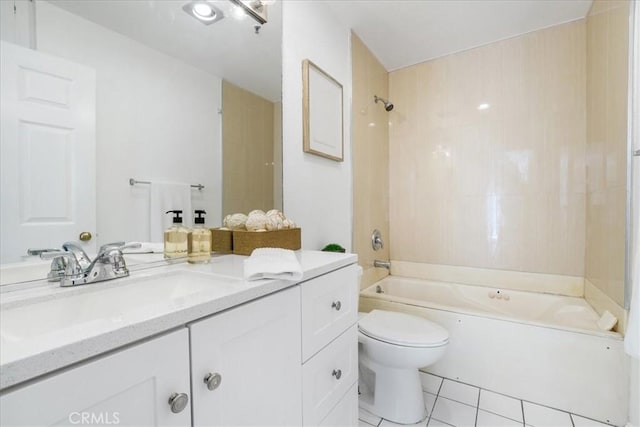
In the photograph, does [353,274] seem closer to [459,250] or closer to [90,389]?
[90,389]

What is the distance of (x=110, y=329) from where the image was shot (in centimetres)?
46

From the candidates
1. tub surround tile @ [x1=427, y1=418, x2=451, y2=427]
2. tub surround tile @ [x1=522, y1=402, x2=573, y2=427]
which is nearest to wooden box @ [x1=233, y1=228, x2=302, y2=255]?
tub surround tile @ [x1=427, y1=418, x2=451, y2=427]

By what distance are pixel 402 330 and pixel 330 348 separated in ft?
2.09

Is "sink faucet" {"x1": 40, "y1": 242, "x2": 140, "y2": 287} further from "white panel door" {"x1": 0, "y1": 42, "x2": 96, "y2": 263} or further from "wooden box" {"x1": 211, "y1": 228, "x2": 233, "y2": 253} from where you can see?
"wooden box" {"x1": 211, "y1": 228, "x2": 233, "y2": 253}

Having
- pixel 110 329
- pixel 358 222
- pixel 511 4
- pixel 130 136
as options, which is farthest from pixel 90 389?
pixel 511 4

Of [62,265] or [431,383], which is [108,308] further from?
[431,383]

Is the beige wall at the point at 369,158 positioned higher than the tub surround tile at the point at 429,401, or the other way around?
the beige wall at the point at 369,158

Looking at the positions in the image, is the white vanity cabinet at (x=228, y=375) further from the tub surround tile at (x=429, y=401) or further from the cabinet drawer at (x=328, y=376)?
the tub surround tile at (x=429, y=401)

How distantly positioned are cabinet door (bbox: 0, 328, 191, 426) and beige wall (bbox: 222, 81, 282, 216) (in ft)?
2.65

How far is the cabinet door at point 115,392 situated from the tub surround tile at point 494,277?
7.48ft

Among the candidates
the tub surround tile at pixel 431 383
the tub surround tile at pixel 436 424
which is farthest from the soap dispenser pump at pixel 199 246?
the tub surround tile at pixel 431 383

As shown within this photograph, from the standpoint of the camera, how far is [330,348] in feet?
3.27

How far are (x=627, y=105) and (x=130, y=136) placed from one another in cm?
213

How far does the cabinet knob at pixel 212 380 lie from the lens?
582mm
